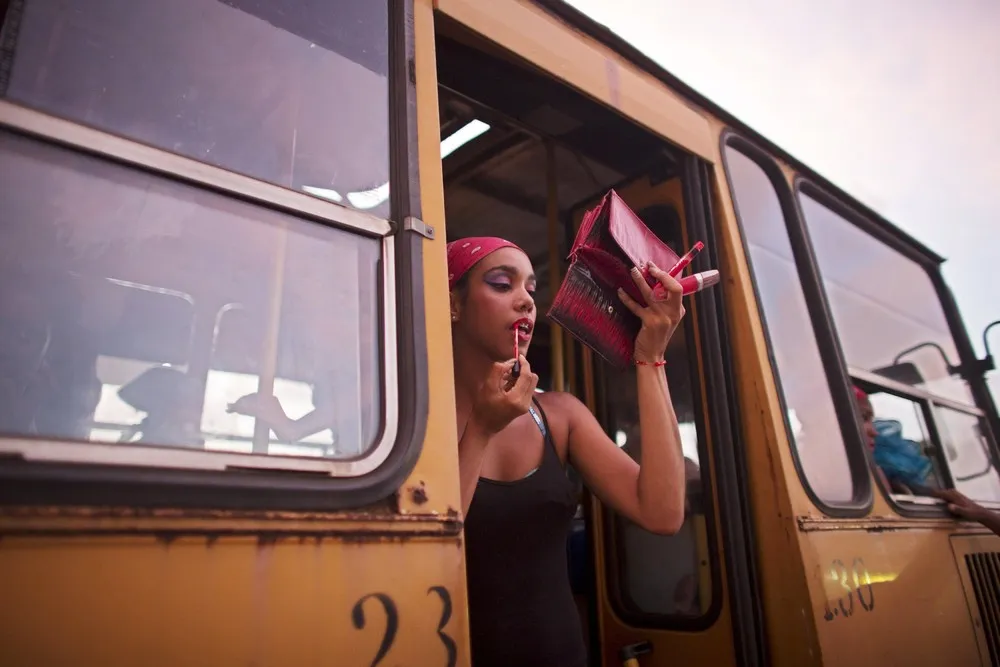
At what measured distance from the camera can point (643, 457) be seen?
1.46 metres

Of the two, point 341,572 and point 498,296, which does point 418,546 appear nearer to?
point 341,572

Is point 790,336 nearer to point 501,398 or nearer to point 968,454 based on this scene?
point 501,398

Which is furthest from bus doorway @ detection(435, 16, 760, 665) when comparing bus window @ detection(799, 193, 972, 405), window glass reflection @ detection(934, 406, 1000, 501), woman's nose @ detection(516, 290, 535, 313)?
window glass reflection @ detection(934, 406, 1000, 501)

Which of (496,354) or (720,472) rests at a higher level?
(496,354)

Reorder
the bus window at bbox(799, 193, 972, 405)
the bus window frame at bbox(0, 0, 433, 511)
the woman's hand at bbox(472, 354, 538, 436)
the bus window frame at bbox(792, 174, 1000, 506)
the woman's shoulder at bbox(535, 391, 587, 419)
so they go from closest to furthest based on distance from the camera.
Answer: the bus window frame at bbox(0, 0, 433, 511), the woman's hand at bbox(472, 354, 538, 436), the woman's shoulder at bbox(535, 391, 587, 419), the bus window at bbox(799, 193, 972, 405), the bus window frame at bbox(792, 174, 1000, 506)

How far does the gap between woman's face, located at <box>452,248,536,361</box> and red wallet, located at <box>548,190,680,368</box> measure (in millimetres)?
142

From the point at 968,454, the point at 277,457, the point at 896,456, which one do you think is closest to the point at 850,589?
the point at 896,456

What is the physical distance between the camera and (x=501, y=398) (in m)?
1.13

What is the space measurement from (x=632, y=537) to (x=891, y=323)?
192 centimetres

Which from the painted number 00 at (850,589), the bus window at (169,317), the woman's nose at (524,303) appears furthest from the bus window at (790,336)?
the bus window at (169,317)

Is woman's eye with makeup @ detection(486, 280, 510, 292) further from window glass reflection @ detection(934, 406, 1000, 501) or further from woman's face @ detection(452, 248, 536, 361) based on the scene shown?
window glass reflection @ detection(934, 406, 1000, 501)

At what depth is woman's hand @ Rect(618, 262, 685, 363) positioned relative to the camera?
138cm

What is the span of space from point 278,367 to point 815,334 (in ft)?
6.73

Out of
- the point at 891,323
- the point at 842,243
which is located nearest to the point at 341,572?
the point at 842,243
